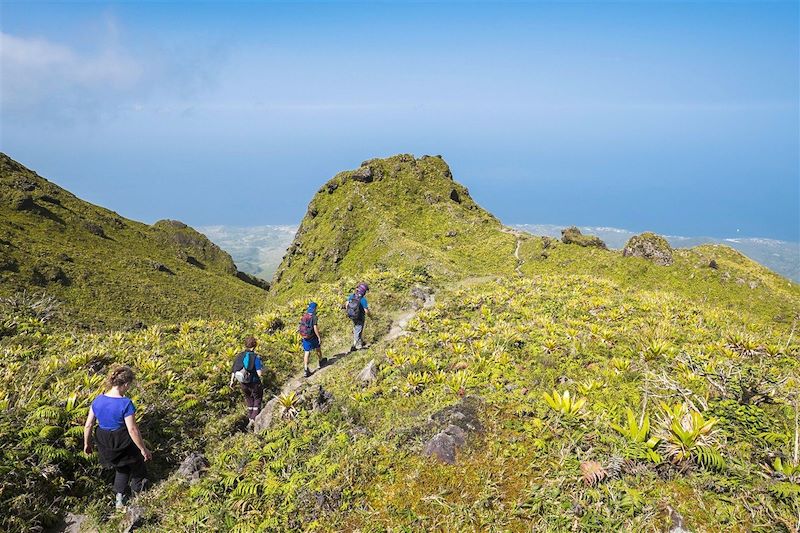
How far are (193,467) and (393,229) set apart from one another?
41.9 meters

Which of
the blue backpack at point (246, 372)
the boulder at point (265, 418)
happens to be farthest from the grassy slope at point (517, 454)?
the blue backpack at point (246, 372)

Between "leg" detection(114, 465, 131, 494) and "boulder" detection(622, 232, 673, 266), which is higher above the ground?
"boulder" detection(622, 232, 673, 266)

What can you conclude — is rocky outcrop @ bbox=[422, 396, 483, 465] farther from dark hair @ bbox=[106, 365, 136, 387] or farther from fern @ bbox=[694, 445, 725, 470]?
dark hair @ bbox=[106, 365, 136, 387]

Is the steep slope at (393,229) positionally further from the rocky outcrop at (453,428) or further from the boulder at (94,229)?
the rocky outcrop at (453,428)

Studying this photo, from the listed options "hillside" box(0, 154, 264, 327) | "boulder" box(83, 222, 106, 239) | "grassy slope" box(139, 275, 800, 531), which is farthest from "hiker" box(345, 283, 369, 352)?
"boulder" box(83, 222, 106, 239)

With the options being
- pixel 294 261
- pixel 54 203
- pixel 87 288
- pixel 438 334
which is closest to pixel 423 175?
pixel 294 261

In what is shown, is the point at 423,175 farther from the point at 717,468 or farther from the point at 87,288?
the point at 717,468

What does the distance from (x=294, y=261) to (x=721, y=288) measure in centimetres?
5058

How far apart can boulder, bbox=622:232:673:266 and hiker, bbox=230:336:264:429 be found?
133 ft

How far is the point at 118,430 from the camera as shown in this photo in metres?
8.02

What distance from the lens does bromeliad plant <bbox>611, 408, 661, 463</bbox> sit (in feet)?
22.6

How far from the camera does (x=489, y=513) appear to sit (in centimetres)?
669

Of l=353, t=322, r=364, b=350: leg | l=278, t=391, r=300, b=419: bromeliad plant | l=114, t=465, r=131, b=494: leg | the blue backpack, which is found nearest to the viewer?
l=114, t=465, r=131, b=494: leg

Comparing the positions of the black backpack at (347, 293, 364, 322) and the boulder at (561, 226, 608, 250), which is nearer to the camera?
the black backpack at (347, 293, 364, 322)
